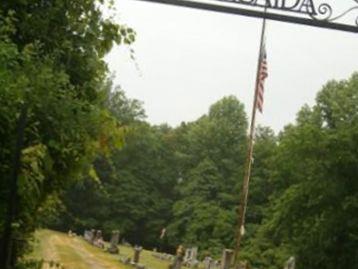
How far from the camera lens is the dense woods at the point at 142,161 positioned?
5.01 meters

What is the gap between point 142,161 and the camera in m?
68.4

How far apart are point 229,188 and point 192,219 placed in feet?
13.0

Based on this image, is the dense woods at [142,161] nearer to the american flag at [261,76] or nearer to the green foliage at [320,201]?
the green foliage at [320,201]

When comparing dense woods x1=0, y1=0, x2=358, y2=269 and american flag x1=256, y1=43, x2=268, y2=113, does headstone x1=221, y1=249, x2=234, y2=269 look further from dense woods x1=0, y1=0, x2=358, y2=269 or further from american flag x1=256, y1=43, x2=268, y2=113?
american flag x1=256, y1=43, x2=268, y2=113

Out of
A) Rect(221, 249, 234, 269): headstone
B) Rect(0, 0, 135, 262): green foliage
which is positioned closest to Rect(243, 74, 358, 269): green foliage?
Rect(221, 249, 234, 269): headstone

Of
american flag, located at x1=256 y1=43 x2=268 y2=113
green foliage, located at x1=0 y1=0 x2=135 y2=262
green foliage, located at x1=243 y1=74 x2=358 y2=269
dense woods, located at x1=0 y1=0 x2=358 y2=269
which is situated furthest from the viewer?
green foliage, located at x1=243 y1=74 x2=358 y2=269

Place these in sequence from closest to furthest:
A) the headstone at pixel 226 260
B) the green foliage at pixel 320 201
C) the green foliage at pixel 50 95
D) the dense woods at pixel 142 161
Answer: the green foliage at pixel 50 95 < the dense woods at pixel 142 161 < the headstone at pixel 226 260 < the green foliage at pixel 320 201

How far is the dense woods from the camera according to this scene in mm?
5008

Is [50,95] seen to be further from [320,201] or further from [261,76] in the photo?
[320,201]

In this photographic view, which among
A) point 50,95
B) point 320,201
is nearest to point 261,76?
point 320,201

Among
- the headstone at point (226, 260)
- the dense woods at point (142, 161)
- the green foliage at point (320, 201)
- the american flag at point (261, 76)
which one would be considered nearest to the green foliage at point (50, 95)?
the dense woods at point (142, 161)

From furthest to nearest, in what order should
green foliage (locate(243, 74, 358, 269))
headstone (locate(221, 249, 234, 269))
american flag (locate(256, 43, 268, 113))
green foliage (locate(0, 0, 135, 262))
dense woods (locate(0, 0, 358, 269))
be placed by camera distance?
green foliage (locate(243, 74, 358, 269))
headstone (locate(221, 249, 234, 269))
american flag (locate(256, 43, 268, 113))
dense woods (locate(0, 0, 358, 269))
green foliage (locate(0, 0, 135, 262))

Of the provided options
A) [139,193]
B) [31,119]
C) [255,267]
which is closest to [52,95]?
[31,119]

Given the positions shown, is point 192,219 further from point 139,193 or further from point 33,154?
point 33,154
